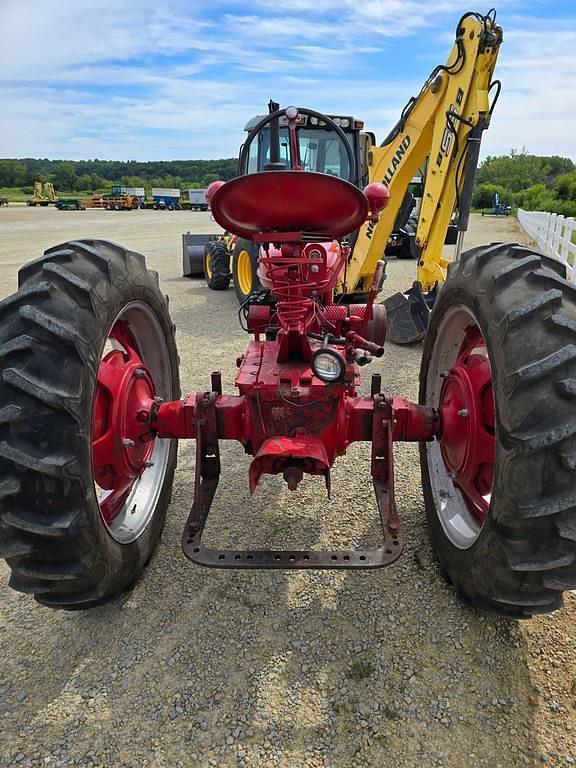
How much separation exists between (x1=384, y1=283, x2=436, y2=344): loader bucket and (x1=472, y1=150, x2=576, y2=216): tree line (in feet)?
109

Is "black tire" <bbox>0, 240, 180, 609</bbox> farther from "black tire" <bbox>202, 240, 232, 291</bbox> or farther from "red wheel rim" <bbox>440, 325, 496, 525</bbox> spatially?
"black tire" <bbox>202, 240, 232, 291</bbox>

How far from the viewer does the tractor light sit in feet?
7.26

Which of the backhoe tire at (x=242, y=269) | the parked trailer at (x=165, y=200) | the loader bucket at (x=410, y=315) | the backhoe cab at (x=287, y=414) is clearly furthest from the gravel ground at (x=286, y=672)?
the parked trailer at (x=165, y=200)

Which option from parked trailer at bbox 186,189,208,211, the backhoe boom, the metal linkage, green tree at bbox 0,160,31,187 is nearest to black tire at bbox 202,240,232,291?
the backhoe boom

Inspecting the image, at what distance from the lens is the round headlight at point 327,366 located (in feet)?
7.26

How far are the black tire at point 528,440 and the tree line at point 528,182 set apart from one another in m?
37.4

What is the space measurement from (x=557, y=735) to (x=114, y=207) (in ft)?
176

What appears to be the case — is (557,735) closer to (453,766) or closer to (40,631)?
(453,766)

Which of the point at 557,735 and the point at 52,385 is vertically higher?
the point at 52,385

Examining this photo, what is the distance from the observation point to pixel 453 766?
5.74ft

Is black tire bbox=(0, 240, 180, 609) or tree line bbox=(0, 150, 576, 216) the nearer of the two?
black tire bbox=(0, 240, 180, 609)

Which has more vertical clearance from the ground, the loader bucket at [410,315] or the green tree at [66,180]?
the green tree at [66,180]

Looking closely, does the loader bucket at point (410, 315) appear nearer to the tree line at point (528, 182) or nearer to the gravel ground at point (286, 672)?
the gravel ground at point (286, 672)

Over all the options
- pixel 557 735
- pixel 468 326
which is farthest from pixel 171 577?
pixel 468 326
